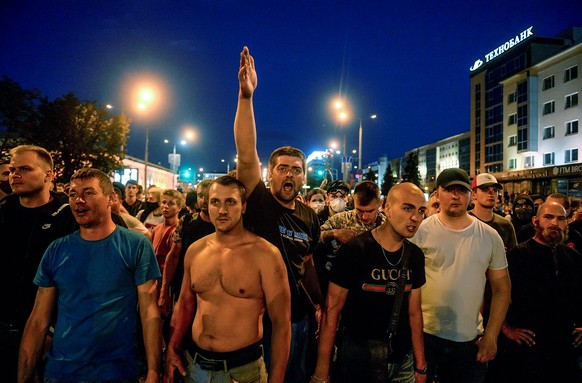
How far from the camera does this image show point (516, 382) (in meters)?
4.42

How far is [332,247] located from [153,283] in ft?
7.48

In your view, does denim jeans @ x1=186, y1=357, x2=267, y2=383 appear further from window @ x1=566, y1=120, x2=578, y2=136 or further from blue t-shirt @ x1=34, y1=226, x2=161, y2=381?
window @ x1=566, y1=120, x2=578, y2=136

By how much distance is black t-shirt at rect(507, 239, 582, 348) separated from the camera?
4.33 meters

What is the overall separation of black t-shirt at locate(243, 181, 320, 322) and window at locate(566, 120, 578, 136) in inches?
1672

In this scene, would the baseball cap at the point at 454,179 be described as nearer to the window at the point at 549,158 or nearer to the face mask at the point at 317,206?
the face mask at the point at 317,206

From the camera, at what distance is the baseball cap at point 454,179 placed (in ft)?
13.4

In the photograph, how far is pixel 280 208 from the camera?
363 centimetres

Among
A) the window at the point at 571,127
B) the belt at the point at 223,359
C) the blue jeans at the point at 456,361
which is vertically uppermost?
the window at the point at 571,127

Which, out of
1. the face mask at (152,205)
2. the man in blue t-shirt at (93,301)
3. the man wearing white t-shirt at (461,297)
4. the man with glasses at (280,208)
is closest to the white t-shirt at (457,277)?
the man wearing white t-shirt at (461,297)

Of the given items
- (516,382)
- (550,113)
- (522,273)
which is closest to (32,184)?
(522,273)

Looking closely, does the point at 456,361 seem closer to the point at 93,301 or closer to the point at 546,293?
the point at 546,293

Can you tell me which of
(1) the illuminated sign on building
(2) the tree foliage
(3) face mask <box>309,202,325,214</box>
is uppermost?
(1) the illuminated sign on building

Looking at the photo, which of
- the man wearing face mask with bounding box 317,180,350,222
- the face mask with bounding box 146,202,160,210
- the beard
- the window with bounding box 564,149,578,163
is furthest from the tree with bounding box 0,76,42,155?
the window with bounding box 564,149,578,163

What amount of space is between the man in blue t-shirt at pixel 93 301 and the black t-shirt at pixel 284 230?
969 millimetres
